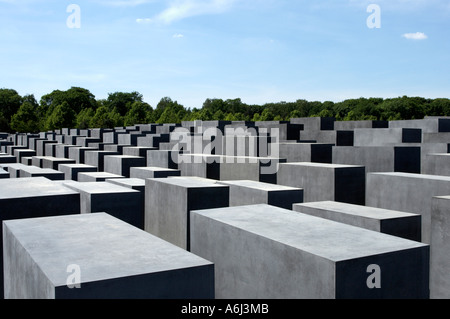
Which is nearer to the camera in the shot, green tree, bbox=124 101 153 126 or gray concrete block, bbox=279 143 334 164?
gray concrete block, bbox=279 143 334 164

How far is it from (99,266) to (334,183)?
789 centimetres

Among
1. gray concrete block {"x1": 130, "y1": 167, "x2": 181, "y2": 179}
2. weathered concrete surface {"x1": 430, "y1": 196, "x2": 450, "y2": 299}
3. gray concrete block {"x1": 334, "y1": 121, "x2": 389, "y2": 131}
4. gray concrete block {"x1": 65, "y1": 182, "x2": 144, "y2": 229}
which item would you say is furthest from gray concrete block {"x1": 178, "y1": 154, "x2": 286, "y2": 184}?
gray concrete block {"x1": 334, "y1": 121, "x2": 389, "y2": 131}

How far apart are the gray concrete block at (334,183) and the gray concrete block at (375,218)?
2.23 meters

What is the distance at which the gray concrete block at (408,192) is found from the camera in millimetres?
8992

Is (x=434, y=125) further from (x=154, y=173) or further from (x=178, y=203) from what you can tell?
(x=178, y=203)

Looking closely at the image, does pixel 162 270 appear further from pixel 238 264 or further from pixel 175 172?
pixel 175 172

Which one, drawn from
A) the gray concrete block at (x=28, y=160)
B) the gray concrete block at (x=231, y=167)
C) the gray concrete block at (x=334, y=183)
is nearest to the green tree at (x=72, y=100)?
the gray concrete block at (x=28, y=160)

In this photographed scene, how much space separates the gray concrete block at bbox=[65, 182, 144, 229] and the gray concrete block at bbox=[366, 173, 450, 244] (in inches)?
222

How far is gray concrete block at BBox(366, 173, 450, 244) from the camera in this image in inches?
354

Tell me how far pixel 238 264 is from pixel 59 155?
73.2 feet
